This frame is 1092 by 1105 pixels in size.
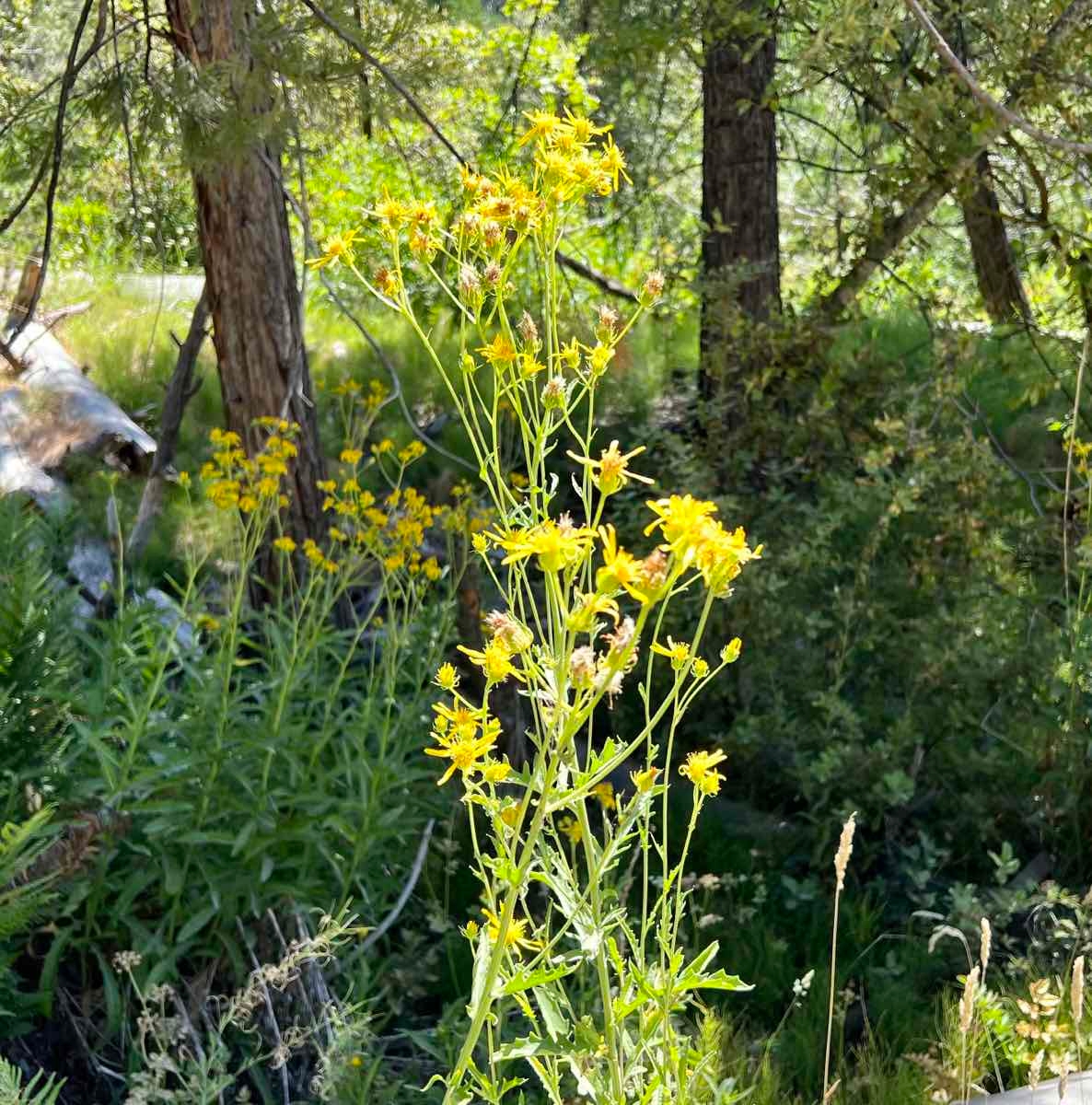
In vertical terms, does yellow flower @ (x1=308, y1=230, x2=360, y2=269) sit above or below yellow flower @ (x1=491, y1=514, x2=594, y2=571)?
above

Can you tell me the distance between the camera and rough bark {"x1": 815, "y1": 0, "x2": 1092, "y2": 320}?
412cm

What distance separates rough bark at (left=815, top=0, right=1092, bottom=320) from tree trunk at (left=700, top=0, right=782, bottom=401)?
0.91 ft

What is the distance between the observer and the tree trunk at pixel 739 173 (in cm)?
509

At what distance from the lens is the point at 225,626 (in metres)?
3.39

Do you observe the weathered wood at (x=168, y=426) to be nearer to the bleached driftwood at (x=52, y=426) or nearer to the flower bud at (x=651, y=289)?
the bleached driftwood at (x=52, y=426)

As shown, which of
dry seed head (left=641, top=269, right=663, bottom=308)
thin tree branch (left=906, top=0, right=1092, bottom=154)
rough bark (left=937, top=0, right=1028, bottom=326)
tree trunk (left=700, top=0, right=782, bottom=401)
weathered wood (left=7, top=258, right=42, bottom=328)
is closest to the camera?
dry seed head (left=641, top=269, right=663, bottom=308)

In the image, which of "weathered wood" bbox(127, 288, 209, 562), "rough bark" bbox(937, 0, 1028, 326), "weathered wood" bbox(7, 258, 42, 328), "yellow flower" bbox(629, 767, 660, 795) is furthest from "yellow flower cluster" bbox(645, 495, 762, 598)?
"weathered wood" bbox(7, 258, 42, 328)

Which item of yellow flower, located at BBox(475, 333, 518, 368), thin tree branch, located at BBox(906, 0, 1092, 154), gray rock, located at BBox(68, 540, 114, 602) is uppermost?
thin tree branch, located at BBox(906, 0, 1092, 154)

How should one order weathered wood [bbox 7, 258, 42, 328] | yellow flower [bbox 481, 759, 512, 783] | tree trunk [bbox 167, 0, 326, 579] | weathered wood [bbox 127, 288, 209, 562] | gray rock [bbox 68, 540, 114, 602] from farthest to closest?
weathered wood [bbox 7, 258, 42, 328]
gray rock [bbox 68, 540, 114, 602]
weathered wood [bbox 127, 288, 209, 562]
tree trunk [bbox 167, 0, 326, 579]
yellow flower [bbox 481, 759, 512, 783]

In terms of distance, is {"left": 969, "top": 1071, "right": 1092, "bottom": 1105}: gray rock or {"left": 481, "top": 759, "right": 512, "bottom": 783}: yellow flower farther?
{"left": 969, "top": 1071, "right": 1092, "bottom": 1105}: gray rock

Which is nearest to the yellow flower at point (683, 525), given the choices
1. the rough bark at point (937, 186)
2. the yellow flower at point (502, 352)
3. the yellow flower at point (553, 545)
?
the yellow flower at point (553, 545)

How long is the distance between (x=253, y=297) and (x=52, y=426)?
5.70 ft

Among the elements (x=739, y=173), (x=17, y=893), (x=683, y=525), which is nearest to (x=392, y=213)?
(x=683, y=525)

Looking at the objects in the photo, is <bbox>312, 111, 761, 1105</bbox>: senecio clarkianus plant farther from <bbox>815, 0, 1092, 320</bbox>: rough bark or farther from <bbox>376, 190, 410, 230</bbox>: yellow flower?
<bbox>815, 0, 1092, 320</bbox>: rough bark
